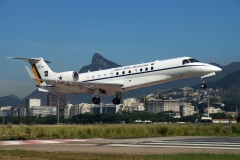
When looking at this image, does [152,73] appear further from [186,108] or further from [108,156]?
[186,108]

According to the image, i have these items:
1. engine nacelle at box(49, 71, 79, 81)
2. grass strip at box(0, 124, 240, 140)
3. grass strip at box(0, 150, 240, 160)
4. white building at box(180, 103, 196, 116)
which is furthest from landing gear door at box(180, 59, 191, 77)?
white building at box(180, 103, 196, 116)

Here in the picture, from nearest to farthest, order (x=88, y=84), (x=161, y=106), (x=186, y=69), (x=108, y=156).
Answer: (x=108, y=156)
(x=186, y=69)
(x=88, y=84)
(x=161, y=106)

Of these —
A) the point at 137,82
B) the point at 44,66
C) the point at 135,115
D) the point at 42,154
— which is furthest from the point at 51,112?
the point at 42,154

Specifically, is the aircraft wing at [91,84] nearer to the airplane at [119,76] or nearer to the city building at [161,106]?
the airplane at [119,76]

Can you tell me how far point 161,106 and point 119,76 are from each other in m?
104

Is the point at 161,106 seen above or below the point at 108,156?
above

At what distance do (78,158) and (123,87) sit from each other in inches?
908

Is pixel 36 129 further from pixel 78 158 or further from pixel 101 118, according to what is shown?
pixel 101 118

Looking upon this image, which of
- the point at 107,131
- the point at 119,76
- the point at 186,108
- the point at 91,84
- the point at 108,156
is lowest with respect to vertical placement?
the point at 108,156

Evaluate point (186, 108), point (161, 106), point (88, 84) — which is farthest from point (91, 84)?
point (186, 108)

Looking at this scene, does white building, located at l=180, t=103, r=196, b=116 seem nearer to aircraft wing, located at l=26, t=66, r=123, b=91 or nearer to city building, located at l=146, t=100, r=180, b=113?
city building, located at l=146, t=100, r=180, b=113

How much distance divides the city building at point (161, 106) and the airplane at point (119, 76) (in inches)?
3699

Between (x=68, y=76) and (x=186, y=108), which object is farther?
(x=186, y=108)

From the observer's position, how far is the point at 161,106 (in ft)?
465
